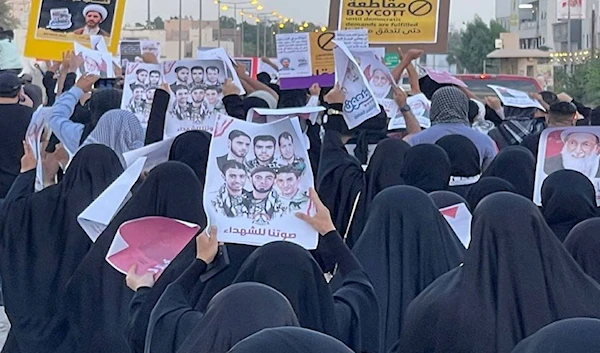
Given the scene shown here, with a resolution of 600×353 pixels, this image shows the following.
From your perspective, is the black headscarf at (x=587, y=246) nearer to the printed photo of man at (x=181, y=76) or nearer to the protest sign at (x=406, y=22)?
the printed photo of man at (x=181, y=76)

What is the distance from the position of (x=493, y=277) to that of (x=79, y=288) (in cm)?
195

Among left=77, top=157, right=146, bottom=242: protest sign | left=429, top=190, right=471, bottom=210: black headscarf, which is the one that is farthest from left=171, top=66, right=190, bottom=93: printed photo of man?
left=77, top=157, right=146, bottom=242: protest sign

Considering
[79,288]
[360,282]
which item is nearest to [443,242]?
[360,282]

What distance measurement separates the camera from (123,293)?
5.12m

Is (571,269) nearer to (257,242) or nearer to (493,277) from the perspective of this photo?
(493,277)

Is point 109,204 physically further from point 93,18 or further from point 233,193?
point 93,18

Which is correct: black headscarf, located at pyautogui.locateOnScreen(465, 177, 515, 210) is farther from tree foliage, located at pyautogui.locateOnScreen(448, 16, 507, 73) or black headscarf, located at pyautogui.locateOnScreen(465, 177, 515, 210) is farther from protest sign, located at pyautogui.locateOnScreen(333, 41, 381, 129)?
tree foliage, located at pyautogui.locateOnScreen(448, 16, 507, 73)

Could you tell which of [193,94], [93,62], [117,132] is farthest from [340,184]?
[93,62]

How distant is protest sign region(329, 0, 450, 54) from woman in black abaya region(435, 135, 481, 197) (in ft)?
9.76

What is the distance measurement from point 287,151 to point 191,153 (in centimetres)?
161

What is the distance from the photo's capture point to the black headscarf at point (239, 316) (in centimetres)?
320

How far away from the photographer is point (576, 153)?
6.38 meters

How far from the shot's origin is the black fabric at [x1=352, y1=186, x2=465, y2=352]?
4.93 meters

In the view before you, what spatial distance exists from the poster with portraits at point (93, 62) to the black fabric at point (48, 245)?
13.2 feet
